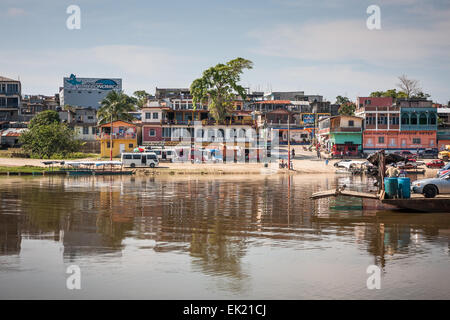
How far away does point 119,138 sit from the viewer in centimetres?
7325

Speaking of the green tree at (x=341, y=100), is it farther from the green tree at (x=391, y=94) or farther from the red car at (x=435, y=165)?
the red car at (x=435, y=165)

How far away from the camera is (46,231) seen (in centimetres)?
1908

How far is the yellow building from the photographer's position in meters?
73.2

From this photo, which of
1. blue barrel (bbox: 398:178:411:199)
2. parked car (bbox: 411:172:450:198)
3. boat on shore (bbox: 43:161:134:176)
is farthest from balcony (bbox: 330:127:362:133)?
blue barrel (bbox: 398:178:411:199)

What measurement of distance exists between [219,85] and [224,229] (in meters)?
60.9

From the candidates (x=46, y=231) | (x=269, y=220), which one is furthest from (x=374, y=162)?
(x=46, y=231)

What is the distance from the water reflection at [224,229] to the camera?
15.0 metres

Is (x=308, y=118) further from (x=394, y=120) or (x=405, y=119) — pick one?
(x=405, y=119)

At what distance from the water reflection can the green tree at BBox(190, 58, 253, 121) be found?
4781 centimetres

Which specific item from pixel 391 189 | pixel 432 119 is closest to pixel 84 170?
pixel 391 189

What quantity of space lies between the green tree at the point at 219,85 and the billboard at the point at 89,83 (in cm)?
5055

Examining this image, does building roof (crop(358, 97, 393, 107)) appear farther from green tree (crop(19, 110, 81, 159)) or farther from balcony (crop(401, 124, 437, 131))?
green tree (crop(19, 110, 81, 159))
